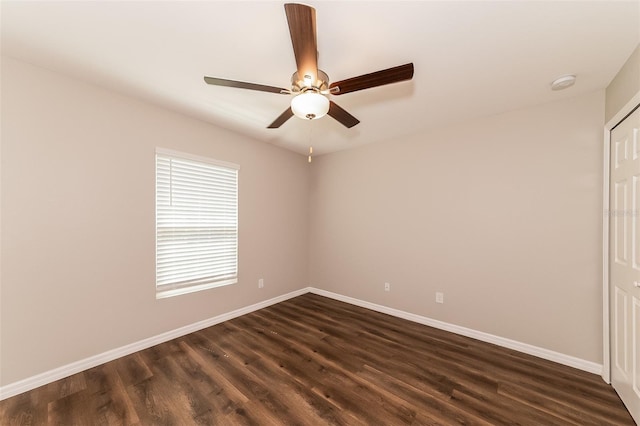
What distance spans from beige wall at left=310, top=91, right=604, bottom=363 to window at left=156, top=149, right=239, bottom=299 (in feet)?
6.30

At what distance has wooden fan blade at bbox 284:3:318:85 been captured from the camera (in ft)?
4.04

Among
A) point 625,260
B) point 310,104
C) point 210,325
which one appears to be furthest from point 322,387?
point 625,260

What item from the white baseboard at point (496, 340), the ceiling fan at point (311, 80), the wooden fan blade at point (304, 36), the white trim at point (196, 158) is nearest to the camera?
the wooden fan blade at point (304, 36)

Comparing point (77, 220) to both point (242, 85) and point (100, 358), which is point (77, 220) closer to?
point (100, 358)

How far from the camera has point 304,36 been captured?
1386 mm

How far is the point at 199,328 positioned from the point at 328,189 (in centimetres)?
287

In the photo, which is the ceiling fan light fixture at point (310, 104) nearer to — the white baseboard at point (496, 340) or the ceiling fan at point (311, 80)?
the ceiling fan at point (311, 80)

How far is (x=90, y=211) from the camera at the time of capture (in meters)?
2.29

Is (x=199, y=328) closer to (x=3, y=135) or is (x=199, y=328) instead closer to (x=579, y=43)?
(x=3, y=135)

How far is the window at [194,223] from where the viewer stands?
2.81 m

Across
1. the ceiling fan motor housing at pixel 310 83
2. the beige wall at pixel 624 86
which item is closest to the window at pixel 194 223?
the ceiling fan motor housing at pixel 310 83

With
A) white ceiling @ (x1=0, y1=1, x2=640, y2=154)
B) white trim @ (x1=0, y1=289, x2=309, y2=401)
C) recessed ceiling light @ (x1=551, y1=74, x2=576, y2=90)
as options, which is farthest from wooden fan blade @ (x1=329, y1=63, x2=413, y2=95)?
white trim @ (x1=0, y1=289, x2=309, y2=401)

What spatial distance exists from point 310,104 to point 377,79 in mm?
482

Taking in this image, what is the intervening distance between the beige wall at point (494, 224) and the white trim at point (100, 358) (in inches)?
83.9
